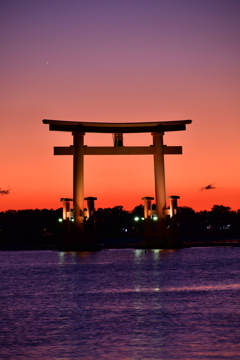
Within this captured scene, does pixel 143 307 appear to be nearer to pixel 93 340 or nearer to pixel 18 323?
pixel 18 323

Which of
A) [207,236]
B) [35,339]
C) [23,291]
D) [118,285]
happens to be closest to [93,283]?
[118,285]

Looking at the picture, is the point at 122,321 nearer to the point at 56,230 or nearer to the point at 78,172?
the point at 78,172

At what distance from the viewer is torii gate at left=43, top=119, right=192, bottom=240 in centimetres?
6359

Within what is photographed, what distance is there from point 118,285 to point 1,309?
32.6ft

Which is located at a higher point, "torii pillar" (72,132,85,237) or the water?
"torii pillar" (72,132,85,237)

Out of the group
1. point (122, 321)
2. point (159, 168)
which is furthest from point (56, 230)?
point (122, 321)

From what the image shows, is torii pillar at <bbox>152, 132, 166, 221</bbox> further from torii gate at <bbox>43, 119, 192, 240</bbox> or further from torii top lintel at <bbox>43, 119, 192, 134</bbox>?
torii top lintel at <bbox>43, 119, 192, 134</bbox>

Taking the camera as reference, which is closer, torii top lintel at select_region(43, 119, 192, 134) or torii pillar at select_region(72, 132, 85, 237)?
torii top lintel at select_region(43, 119, 192, 134)

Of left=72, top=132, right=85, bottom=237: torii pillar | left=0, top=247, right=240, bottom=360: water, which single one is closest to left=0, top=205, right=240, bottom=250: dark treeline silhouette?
left=72, top=132, right=85, bottom=237: torii pillar

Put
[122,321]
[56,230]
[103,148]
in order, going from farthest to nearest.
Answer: [56,230], [103,148], [122,321]

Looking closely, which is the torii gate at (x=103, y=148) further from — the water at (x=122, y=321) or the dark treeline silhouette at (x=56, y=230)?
the water at (x=122, y=321)

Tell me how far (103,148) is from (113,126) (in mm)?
2383

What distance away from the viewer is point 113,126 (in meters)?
63.8

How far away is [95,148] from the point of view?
6438 centimetres
